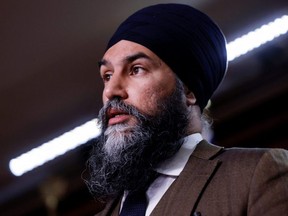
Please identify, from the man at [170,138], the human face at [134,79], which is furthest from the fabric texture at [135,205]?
the human face at [134,79]

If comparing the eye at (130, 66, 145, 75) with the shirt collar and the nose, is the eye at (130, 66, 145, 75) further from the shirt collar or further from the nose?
the shirt collar

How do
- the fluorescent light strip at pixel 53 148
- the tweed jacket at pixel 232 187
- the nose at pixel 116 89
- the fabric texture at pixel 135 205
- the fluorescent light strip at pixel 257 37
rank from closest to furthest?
the tweed jacket at pixel 232 187 → the fabric texture at pixel 135 205 → the nose at pixel 116 89 → the fluorescent light strip at pixel 257 37 → the fluorescent light strip at pixel 53 148

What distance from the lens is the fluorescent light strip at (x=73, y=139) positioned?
8.21 feet

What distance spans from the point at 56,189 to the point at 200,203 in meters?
3.08

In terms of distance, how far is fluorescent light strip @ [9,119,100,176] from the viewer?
3.20 metres

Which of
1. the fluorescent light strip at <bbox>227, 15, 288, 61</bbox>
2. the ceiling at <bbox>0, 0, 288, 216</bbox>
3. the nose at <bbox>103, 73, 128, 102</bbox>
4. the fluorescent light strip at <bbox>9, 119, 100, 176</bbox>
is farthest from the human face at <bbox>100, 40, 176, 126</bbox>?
the fluorescent light strip at <bbox>9, 119, 100, 176</bbox>

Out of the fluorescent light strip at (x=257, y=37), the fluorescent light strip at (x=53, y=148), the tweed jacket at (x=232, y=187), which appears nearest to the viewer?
the tweed jacket at (x=232, y=187)

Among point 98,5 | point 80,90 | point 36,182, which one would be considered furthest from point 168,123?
point 36,182

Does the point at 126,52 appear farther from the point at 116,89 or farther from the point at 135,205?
the point at 135,205

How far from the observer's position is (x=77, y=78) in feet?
8.51

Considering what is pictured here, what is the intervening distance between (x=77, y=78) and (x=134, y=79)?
1.49 m

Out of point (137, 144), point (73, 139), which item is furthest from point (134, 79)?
point (73, 139)

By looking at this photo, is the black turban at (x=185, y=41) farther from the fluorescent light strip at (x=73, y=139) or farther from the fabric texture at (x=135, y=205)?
the fluorescent light strip at (x=73, y=139)

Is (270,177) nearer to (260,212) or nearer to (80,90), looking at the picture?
(260,212)
